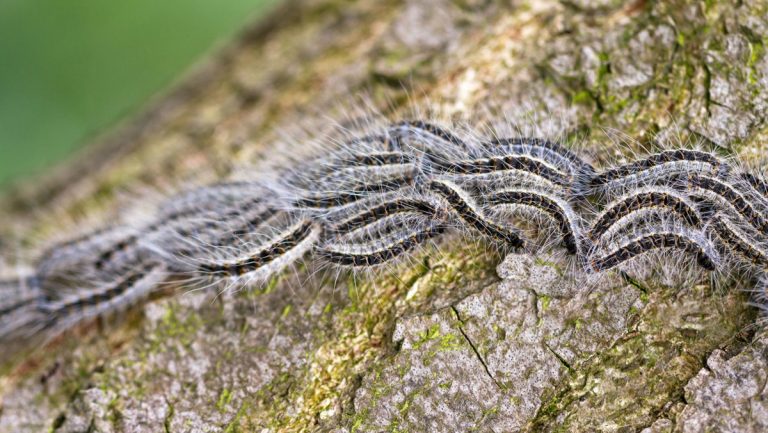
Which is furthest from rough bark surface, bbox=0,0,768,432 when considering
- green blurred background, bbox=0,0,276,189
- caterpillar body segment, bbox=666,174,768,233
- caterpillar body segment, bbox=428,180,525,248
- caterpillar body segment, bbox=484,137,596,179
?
green blurred background, bbox=0,0,276,189

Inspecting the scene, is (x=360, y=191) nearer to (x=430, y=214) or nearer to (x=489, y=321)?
(x=430, y=214)

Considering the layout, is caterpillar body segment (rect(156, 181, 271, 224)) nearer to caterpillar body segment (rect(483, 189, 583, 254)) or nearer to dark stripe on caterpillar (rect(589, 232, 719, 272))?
caterpillar body segment (rect(483, 189, 583, 254))

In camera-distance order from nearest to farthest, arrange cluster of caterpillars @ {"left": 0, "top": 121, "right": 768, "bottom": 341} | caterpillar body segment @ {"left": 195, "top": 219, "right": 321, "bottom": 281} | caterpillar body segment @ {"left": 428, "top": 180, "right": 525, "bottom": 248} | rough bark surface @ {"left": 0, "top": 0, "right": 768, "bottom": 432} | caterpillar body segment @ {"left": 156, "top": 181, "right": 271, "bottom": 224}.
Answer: rough bark surface @ {"left": 0, "top": 0, "right": 768, "bottom": 432}, cluster of caterpillars @ {"left": 0, "top": 121, "right": 768, "bottom": 341}, caterpillar body segment @ {"left": 428, "top": 180, "right": 525, "bottom": 248}, caterpillar body segment @ {"left": 195, "top": 219, "right": 321, "bottom": 281}, caterpillar body segment @ {"left": 156, "top": 181, "right": 271, "bottom": 224}

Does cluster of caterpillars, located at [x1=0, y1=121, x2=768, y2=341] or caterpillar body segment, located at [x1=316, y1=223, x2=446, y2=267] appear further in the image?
caterpillar body segment, located at [x1=316, y1=223, x2=446, y2=267]

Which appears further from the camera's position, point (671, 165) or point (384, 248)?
point (384, 248)

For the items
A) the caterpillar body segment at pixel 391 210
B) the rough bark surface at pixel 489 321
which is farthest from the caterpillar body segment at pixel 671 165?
the caterpillar body segment at pixel 391 210

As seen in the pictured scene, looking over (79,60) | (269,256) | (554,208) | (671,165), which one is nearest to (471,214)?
(554,208)

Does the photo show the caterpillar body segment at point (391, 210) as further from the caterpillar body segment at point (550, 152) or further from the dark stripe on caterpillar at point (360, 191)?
the caterpillar body segment at point (550, 152)
